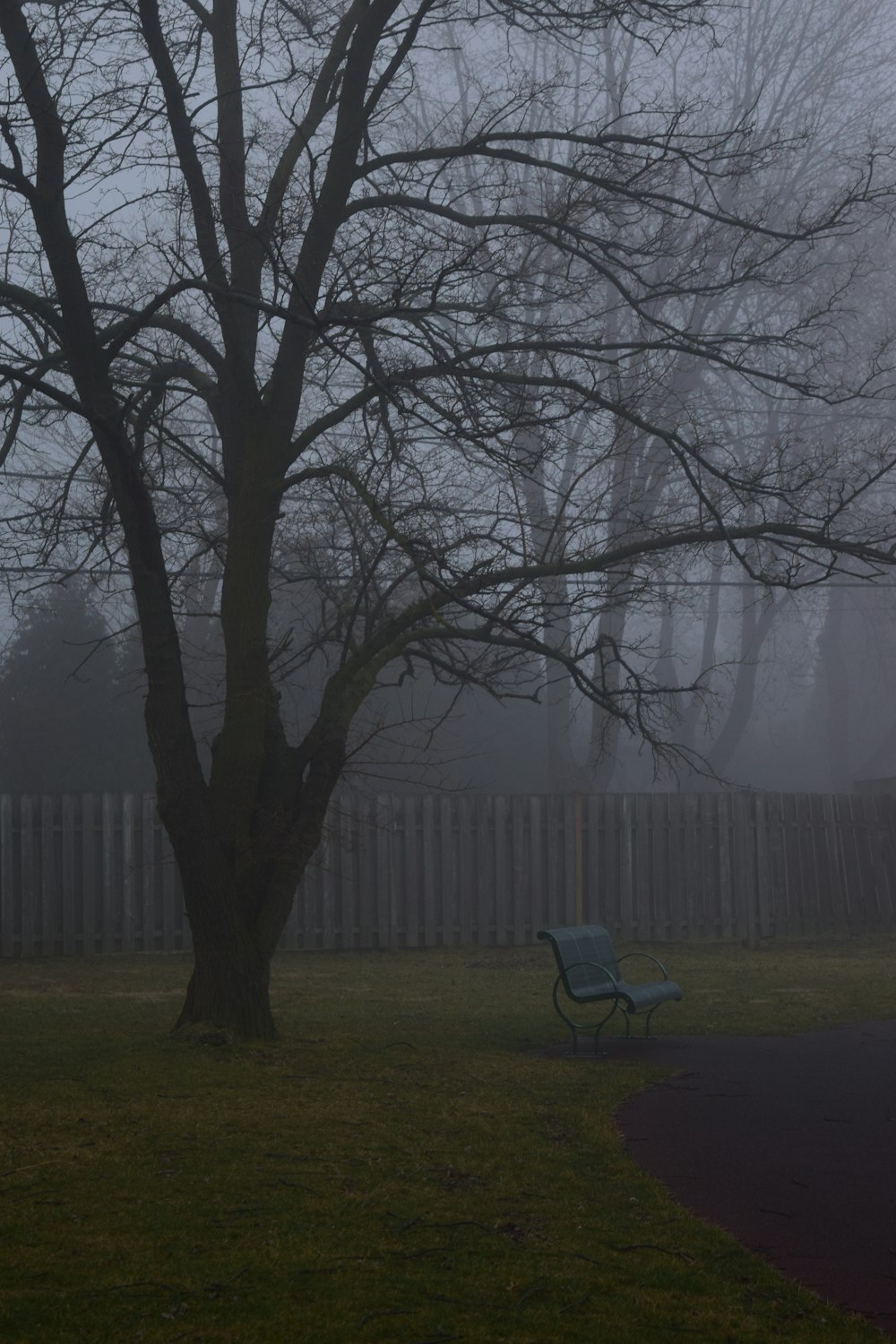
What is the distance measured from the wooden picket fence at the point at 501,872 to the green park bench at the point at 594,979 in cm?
539

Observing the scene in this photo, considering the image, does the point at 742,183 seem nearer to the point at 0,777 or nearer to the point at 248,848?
the point at 0,777

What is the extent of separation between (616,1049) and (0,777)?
15021 millimetres

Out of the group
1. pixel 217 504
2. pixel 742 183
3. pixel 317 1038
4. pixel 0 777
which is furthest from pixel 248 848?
pixel 742 183

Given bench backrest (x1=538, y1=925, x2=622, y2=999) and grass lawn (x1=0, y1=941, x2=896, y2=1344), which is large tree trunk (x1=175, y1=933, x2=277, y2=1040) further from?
bench backrest (x1=538, y1=925, x2=622, y2=999)

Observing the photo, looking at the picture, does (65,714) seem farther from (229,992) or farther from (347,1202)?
(347,1202)

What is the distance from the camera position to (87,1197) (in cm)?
529

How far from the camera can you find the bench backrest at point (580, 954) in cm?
969

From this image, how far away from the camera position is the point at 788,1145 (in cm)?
636

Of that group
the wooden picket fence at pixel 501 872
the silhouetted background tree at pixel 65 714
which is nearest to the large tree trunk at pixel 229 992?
the wooden picket fence at pixel 501 872

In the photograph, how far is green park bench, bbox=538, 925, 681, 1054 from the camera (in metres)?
9.53

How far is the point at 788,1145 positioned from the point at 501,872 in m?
11.1

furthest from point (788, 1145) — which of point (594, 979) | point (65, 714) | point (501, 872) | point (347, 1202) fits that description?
point (65, 714)

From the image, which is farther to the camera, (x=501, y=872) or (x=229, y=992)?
(x=501, y=872)

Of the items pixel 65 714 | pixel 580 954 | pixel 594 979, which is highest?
pixel 65 714
